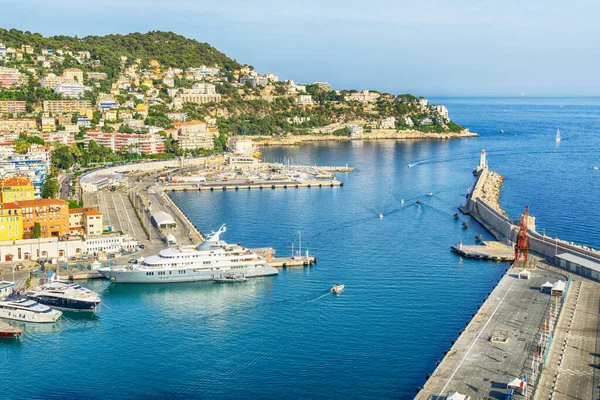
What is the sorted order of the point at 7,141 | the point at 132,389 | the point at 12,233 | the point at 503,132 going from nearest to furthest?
the point at 132,389
the point at 12,233
the point at 7,141
the point at 503,132

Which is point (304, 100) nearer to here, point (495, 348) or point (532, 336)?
point (532, 336)

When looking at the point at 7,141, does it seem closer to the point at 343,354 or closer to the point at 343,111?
the point at 343,354

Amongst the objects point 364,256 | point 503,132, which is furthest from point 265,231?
point 503,132

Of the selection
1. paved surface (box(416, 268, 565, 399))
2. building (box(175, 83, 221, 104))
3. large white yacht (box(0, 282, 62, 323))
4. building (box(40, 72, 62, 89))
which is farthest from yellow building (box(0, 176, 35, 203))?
building (box(175, 83, 221, 104))

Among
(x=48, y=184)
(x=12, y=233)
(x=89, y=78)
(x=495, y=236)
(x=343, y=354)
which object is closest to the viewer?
(x=343, y=354)

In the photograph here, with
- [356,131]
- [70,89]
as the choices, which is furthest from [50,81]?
[356,131]

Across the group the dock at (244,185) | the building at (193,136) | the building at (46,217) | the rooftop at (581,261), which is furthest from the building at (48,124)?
the rooftop at (581,261)

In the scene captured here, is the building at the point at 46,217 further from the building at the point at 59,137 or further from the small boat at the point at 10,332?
the building at the point at 59,137
